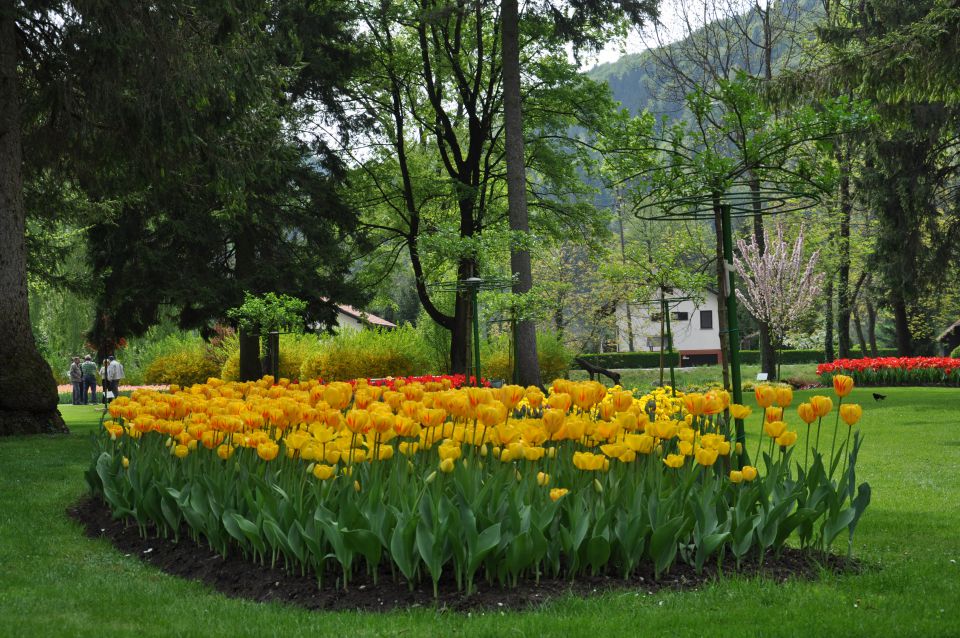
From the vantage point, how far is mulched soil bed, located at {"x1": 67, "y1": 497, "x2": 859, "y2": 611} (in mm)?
4012

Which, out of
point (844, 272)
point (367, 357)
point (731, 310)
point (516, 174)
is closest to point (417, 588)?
point (731, 310)

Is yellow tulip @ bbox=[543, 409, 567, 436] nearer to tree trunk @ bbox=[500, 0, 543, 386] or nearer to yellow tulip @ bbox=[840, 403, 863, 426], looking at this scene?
yellow tulip @ bbox=[840, 403, 863, 426]

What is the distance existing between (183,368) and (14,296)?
47.3 ft

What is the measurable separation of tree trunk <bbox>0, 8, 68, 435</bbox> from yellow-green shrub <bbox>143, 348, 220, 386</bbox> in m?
13.2

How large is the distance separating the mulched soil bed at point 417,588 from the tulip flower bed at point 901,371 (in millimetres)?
20471

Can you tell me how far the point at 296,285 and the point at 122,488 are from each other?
1237 centimetres

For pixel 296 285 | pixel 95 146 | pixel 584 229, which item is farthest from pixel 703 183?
pixel 584 229

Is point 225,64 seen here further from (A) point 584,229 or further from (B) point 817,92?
(A) point 584,229

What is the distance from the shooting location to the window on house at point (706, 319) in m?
66.0

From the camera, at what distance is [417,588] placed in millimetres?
4199

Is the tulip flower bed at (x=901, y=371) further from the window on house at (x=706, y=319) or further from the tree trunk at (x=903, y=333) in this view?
the window on house at (x=706, y=319)

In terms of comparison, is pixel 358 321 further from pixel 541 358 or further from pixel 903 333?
pixel 903 333

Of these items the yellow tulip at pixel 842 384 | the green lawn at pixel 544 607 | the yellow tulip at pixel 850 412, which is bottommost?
the green lawn at pixel 544 607

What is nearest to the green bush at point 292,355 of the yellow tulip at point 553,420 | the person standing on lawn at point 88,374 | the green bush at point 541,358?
the green bush at point 541,358
